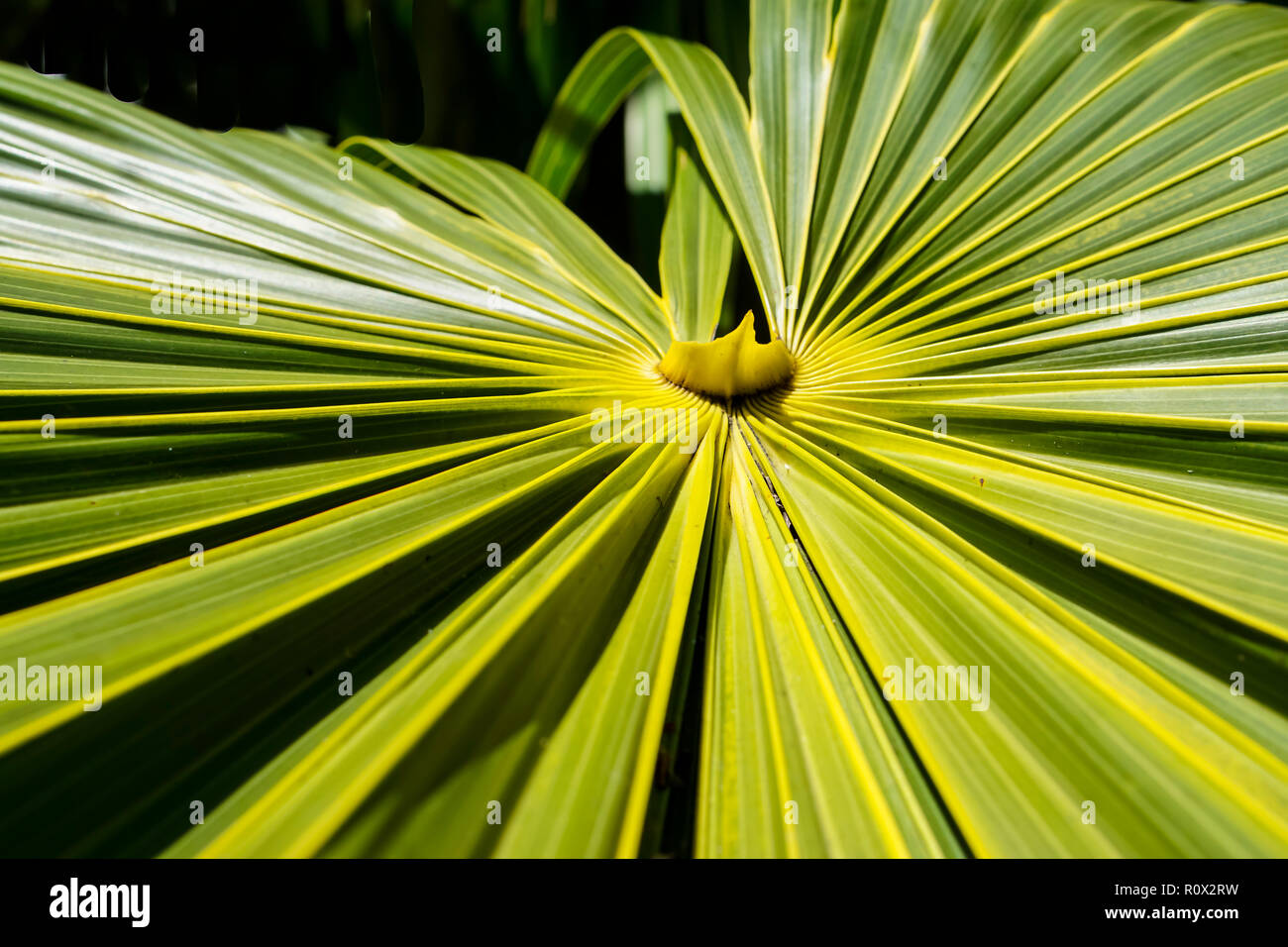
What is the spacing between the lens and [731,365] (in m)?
0.77

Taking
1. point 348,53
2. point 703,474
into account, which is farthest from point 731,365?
point 348,53

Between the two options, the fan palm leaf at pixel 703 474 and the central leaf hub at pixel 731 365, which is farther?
the central leaf hub at pixel 731 365

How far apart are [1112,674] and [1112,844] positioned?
12 centimetres

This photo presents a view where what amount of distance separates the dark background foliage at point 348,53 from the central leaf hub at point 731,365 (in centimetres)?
53

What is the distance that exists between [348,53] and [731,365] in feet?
3.25

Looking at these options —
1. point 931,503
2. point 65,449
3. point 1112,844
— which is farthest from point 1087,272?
point 65,449

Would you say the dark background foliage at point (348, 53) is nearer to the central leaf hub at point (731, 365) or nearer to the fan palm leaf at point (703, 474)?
the fan palm leaf at point (703, 474)

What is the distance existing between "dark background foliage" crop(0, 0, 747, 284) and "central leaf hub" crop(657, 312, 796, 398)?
20.7 inches

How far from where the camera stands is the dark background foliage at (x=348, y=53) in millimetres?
1237

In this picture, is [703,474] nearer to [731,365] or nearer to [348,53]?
[731,365]

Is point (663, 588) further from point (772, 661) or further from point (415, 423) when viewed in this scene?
point (415, 423)

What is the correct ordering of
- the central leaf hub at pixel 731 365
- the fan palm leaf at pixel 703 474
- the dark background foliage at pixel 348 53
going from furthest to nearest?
the dark background foliage at pixel 348 53 → the central leaf hub at pixel 731 365 → the fan palm leaf at pixel 703 474

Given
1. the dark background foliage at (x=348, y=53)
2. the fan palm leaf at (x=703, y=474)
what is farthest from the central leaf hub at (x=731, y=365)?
the dark background foliage at (x=348, y=53)
